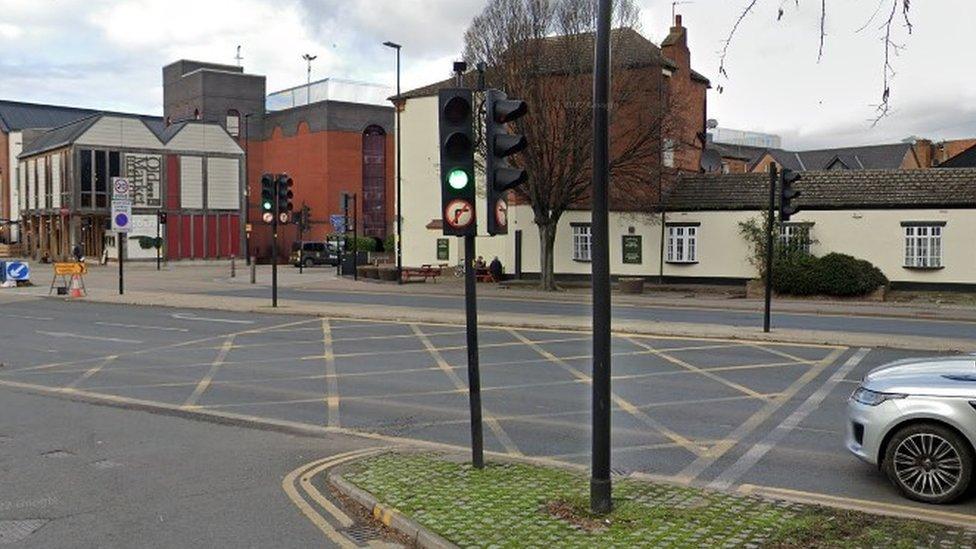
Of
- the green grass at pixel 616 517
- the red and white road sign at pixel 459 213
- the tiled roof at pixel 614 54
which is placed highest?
the tiled roof at pixel 614 54

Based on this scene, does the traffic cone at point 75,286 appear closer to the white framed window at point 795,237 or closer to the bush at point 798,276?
the bush at point 798,276

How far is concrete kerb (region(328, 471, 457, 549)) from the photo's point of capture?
5.61 metres

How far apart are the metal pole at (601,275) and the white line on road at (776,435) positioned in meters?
1.55

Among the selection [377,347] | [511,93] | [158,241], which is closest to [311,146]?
[158,241]

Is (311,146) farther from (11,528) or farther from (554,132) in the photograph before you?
(11,528)

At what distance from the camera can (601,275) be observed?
6.10m

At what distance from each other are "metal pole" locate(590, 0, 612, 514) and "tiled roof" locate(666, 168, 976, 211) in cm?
2925

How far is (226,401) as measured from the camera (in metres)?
11.6

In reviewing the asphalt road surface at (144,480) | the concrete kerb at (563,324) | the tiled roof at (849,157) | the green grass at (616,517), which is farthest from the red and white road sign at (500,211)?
the tiled roof at (849,157)

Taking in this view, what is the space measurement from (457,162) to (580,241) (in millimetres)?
32656

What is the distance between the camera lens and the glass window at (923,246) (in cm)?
3228

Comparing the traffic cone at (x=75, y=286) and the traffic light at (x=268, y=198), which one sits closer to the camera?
the traffic light at (x=268, y=198)

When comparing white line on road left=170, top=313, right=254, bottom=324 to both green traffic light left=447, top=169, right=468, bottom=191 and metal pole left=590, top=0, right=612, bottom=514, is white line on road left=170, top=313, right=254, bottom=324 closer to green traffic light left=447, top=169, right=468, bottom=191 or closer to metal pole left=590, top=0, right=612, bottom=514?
green traffic light left=447, top=169, right=468, bottom=191

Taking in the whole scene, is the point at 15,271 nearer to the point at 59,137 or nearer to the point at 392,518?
the point at 59,137
